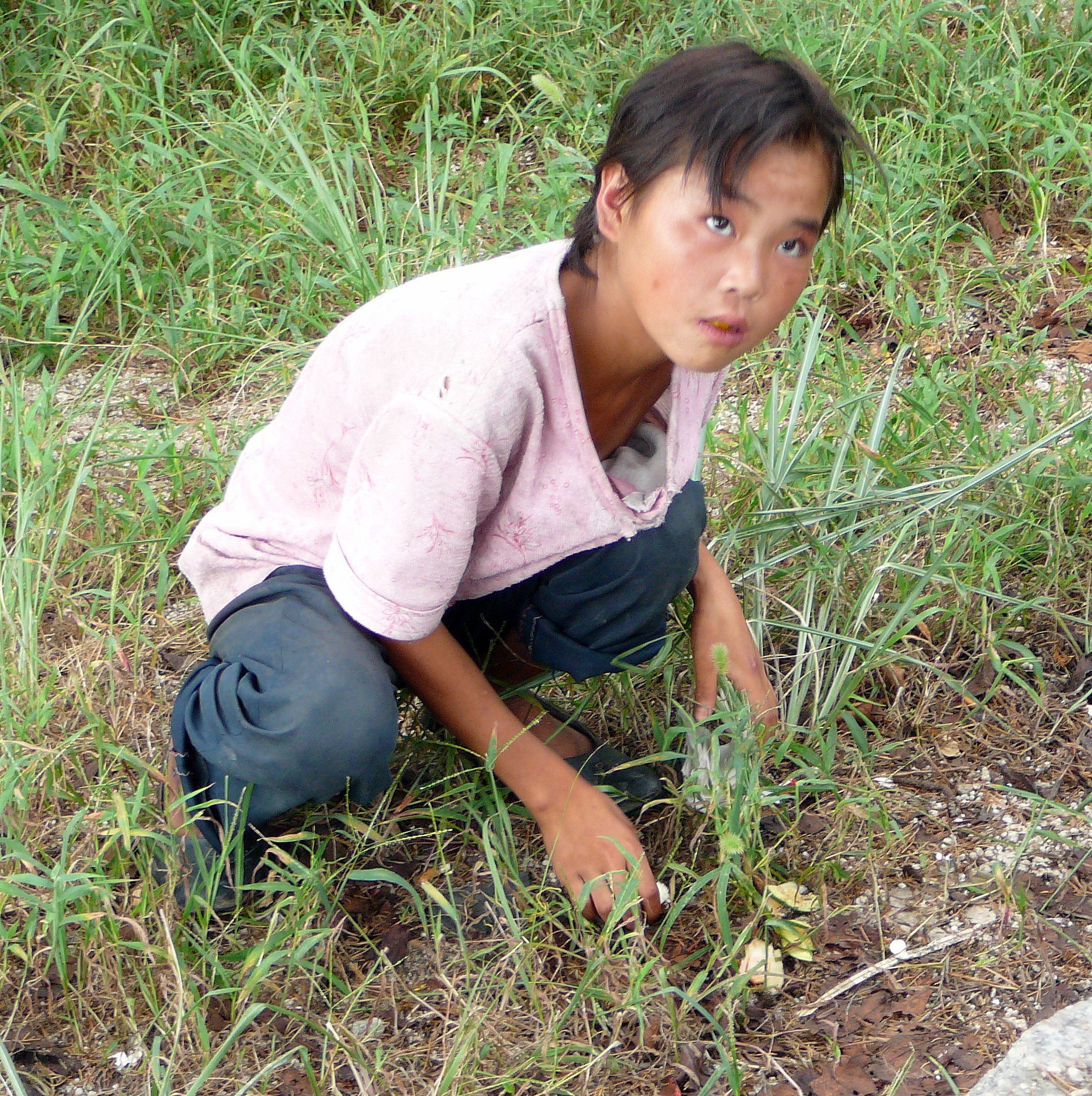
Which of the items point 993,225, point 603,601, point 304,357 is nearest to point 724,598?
point 603,601

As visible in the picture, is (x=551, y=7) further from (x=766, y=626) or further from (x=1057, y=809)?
(x=1057, y=809)

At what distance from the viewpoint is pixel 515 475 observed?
1451mm

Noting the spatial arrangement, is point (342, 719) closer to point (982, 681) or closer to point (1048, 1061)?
point (1048, 1061)

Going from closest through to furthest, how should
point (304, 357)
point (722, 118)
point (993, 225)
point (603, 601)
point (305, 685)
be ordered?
point (722, 118) < point (305, 685) < point (603, 601) < point (304, 357) < point (993, 225)

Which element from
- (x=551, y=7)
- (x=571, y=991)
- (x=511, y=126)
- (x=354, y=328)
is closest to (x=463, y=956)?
(x=571, y=991)

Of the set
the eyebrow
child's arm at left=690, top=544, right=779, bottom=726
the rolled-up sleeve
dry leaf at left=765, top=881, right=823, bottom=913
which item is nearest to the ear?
the eyebrow

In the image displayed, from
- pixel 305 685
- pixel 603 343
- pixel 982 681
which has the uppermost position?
pixel 603 343

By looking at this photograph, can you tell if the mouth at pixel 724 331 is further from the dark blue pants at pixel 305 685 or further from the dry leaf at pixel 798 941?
the dry leaf at pixel 798 941

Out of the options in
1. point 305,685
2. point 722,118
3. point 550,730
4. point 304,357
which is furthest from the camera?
point 304,357

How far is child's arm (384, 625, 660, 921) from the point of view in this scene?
147 centimetres

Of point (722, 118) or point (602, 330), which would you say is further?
point (602, 330)

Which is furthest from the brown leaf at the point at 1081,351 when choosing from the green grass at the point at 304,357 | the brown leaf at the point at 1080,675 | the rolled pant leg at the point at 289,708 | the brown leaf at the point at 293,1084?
the brown leaf at the point at 293,1084

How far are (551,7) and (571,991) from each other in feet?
8.49

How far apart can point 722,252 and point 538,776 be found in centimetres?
63
